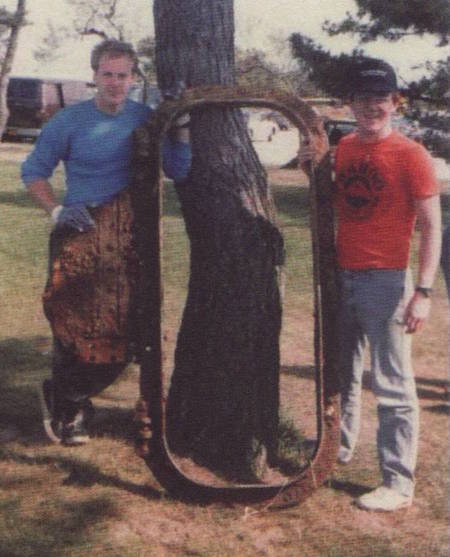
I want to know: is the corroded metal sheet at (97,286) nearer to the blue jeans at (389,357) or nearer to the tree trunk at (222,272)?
the tree trunk at (222,272)

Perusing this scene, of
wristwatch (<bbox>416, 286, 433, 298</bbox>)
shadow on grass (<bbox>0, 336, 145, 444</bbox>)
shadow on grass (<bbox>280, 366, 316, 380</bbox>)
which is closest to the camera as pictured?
wristwatch (<bbox>416, 286, 433, 298</bbox>)

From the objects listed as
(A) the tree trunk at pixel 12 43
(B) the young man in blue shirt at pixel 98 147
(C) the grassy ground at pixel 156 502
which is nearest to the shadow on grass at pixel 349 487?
(C) the grassy ground at pixel 156 502

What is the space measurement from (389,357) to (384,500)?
59 cm

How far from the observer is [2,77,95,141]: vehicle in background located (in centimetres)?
2640

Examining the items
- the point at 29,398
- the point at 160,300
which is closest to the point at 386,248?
the point at 160,300

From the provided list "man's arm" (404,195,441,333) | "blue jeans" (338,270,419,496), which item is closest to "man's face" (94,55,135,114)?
"blue jeans" (338,270,419,496)

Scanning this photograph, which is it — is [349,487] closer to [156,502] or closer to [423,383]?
[156,502]

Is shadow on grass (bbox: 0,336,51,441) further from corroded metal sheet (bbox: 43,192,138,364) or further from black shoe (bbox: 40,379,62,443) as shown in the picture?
corroded metal sheet (bbox: 43,192,138,364)

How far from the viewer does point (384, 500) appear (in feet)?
11.7

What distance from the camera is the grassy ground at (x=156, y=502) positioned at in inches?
130

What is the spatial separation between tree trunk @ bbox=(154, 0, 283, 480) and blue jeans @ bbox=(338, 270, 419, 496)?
1.33 feet

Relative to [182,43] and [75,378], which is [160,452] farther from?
[182,43]

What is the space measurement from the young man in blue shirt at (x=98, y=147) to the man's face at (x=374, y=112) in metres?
0.71

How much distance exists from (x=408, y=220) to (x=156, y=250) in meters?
0.99
